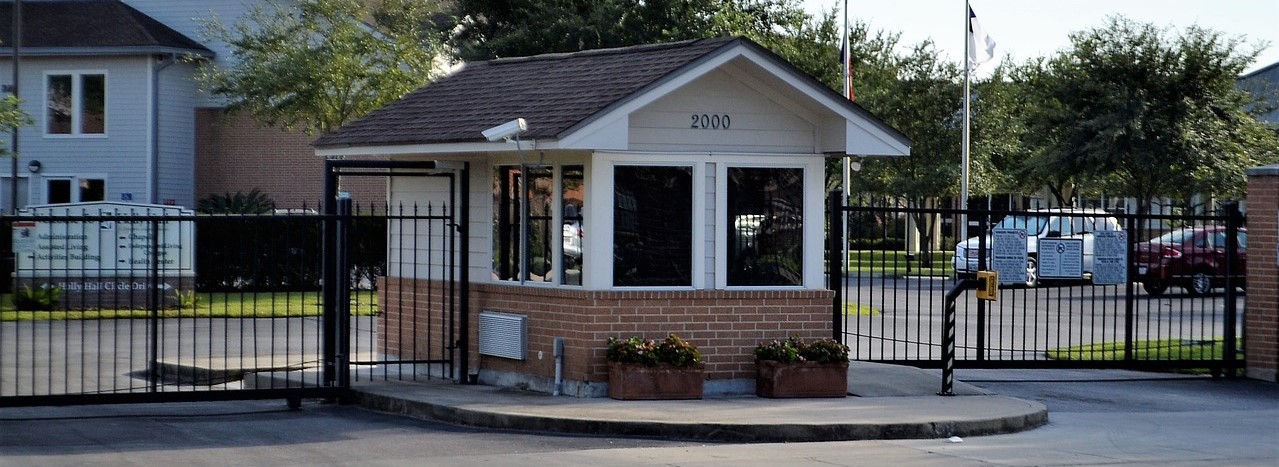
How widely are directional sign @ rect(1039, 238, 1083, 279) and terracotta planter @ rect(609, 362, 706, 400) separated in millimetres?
4984

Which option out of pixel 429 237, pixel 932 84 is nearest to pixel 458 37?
pixel 932 84

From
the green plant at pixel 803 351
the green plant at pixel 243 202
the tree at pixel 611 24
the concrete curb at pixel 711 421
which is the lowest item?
the concrete curb at pixel 711 421

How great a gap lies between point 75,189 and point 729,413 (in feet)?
98.0

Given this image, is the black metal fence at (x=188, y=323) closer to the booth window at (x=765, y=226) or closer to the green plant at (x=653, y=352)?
the green plant at (x=653, y=352)

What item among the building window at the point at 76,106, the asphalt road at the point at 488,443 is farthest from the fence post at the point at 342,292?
the building window at the point at 76,106

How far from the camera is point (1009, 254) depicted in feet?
51.5

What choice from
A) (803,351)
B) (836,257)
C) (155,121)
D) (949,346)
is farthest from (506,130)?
(155,121)

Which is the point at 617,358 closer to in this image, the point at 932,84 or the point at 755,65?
the point at 755,65

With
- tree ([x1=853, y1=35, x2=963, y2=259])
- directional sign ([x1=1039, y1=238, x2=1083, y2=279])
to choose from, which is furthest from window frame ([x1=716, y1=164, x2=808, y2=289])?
tree ([x1=853, y1=35, x2=963, y2=259])

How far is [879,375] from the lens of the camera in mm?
14828

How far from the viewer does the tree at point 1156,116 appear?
3712 cm

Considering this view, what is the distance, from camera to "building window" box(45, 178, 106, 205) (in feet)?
123

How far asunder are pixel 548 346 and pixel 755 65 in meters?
3.21

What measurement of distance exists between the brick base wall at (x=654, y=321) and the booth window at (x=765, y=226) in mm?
→ 222
